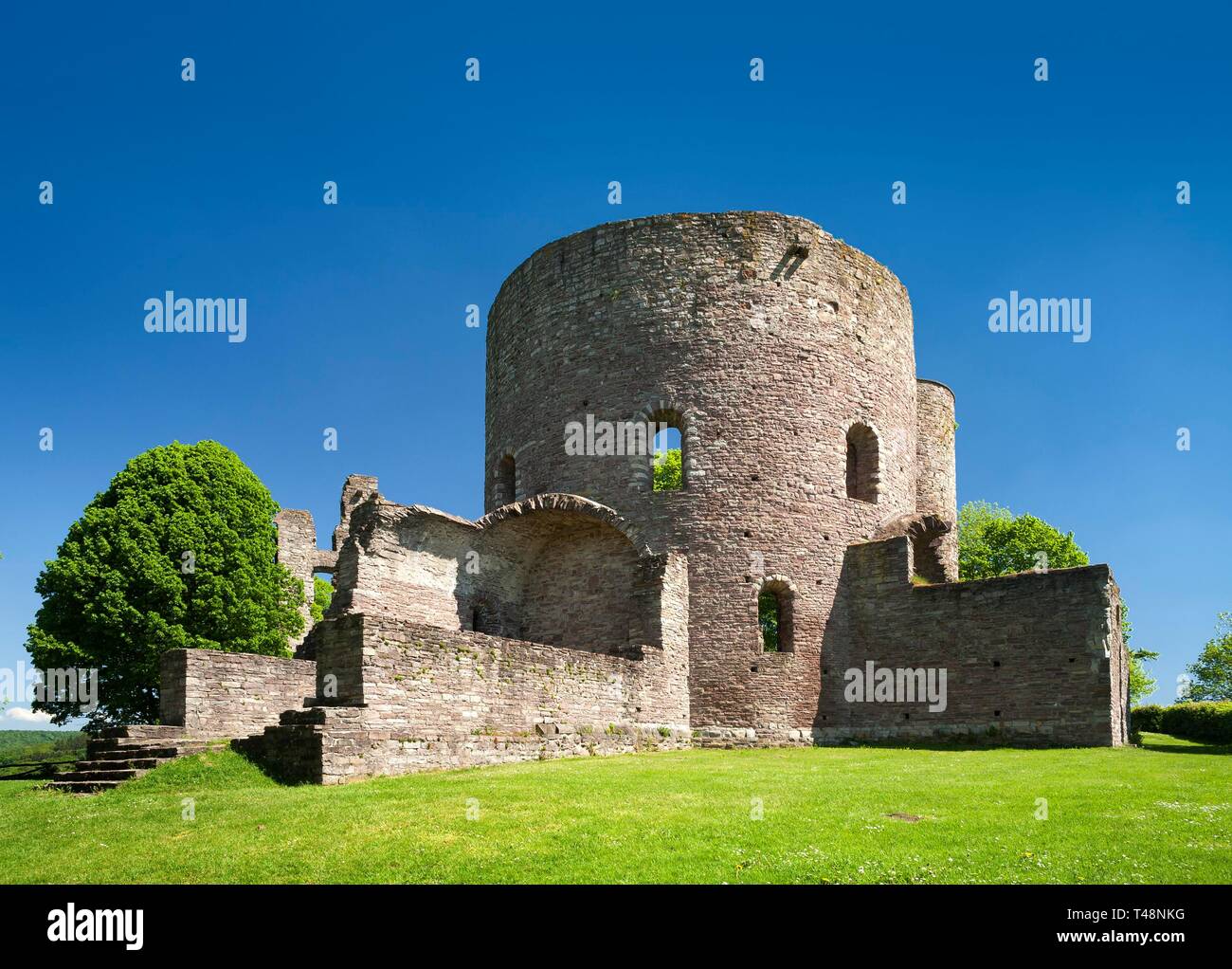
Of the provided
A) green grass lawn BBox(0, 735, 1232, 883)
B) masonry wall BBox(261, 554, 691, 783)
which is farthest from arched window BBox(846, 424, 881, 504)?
green grass lawn BBox(0, 735, 1232, 883)

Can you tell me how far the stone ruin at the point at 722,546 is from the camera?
1883cm

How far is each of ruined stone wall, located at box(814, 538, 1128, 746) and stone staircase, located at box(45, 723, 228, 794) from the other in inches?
493

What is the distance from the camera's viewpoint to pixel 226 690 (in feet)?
53.4

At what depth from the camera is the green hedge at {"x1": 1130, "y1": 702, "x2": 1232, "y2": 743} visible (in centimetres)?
2047

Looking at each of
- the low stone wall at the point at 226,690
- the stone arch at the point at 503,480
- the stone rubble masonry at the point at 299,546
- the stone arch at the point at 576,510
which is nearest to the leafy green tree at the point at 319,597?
the stone rubble masonry at the point at 299,546

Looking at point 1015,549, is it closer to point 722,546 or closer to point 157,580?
point 722,546

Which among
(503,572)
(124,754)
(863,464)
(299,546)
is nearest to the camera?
(124,754)

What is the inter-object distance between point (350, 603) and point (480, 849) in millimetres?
11428

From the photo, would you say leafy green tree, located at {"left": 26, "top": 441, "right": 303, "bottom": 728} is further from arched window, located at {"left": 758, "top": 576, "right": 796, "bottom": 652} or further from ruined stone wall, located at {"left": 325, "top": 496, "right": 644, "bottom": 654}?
arched window, located at {"left": 758, "top": 576, "right": 796, "bottom": 652}

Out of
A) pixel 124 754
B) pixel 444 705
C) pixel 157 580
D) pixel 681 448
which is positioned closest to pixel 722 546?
pixel 681 448

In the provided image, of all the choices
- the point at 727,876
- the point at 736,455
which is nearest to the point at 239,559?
the point at 736,455

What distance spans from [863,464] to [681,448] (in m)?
4.61

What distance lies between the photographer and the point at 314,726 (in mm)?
12570

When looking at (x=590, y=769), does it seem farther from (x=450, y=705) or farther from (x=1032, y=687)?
(x=1032, y=687)
